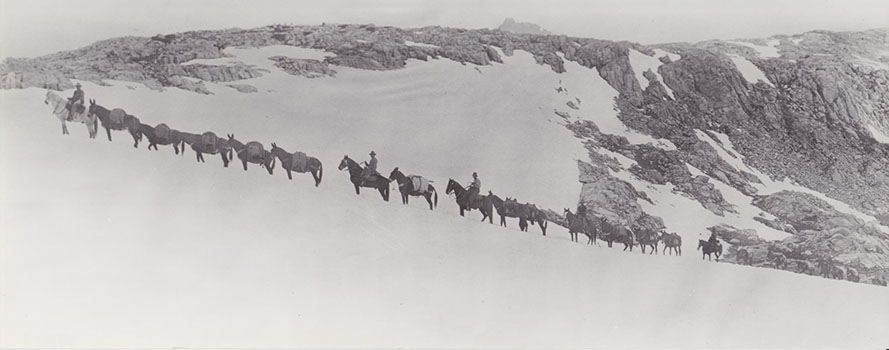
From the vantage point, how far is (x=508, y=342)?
4.79 m

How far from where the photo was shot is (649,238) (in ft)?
17.3

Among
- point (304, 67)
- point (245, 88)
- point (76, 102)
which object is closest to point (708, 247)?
point (304, 67)

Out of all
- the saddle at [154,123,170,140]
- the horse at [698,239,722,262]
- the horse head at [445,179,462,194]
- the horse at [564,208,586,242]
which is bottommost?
the horse at [698,239,722,262]

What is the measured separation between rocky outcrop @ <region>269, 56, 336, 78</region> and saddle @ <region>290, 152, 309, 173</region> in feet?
1.51

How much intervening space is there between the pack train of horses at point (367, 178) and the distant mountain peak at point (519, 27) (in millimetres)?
967

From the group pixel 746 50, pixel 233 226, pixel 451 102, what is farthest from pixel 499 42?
pixel 233 226

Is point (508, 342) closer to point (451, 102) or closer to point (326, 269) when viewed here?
point (326, 269)

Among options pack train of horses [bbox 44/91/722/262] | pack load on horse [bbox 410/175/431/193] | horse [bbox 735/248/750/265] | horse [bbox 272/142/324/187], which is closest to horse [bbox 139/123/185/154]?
pack train of horses [bbox 44/91/722/262]

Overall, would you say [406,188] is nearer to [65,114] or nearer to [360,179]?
[360,179]

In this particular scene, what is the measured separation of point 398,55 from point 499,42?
0.62 meters

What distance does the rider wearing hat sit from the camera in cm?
498

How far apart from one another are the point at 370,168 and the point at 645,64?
6.09 ft

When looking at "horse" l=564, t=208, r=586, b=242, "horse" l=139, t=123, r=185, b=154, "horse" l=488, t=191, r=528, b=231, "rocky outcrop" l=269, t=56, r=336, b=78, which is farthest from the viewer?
"horse" l=564, t=208, r=586, b=242

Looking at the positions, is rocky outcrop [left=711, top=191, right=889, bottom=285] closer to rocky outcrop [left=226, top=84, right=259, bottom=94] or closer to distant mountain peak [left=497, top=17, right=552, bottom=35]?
distant mountain peak [left=497, top=17, right=552, bottom=35]
